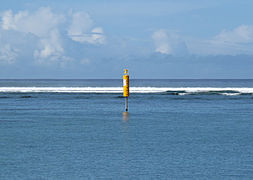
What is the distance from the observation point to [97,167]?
10992mm

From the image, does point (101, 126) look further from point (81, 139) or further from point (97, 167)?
point (97, 167)

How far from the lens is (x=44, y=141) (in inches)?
609

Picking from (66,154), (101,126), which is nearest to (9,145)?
(66,154)

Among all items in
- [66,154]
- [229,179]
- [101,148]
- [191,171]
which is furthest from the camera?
[101,148]

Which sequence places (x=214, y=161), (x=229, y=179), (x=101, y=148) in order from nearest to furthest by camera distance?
(x=229, y=179) → (x=214, y=161) → (x=101, y=148)

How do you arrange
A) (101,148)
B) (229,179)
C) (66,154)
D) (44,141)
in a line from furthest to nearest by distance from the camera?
(44,141)
(101,148)
(66,154)
(229,179)

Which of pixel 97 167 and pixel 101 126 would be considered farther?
pixel 101 126

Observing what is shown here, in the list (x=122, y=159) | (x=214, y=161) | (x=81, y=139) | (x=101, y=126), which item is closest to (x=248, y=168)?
(x=214, y=161)

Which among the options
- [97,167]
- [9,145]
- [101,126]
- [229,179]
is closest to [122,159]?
[97,167]

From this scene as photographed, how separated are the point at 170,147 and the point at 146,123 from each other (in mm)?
7498

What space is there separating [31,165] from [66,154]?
170 centimetres

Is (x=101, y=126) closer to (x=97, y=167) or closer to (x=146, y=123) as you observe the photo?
(x=146, y=123)

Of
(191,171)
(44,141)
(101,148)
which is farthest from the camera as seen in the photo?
(44,141)

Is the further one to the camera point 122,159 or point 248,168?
point 122,159
